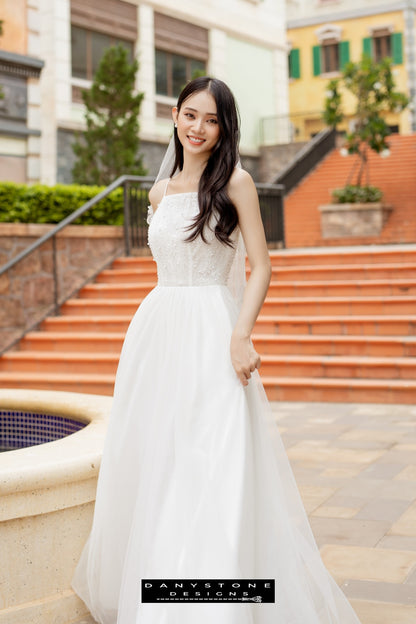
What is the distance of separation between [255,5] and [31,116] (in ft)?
35.9

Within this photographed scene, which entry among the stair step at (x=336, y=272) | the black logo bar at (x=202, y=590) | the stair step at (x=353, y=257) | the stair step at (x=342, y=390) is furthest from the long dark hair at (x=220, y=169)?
the stair step at (x=353, y=257)

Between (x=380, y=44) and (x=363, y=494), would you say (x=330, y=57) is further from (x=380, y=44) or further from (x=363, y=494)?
(x=363, y=494)

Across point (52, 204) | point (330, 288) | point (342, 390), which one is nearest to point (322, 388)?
point (342, 390)

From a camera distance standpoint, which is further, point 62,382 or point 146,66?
point 146,66

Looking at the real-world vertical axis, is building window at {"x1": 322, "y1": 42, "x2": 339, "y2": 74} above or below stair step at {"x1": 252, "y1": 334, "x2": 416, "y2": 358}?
above

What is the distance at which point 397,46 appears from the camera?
32969 millimetres

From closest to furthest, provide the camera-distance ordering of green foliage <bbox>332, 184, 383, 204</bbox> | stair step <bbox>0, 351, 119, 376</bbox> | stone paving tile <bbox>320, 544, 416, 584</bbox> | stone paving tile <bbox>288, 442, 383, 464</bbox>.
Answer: stone paving tile <bbox>320, 544, 416, 584</bbox>
stone paving tile <bbox>288, 442, 383, 464</bbox>
stair step <bbox>0, 351, 119, 376</bbox>
green foliage <bbox>332, 184, 383, 204</bbox>

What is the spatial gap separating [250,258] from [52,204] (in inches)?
372

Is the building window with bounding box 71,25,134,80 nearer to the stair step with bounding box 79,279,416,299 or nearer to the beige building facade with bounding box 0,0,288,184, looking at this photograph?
the beige building facade with bounding box 0,0,288,184

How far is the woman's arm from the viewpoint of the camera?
2.86m

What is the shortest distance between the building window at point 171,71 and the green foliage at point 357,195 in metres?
6.65

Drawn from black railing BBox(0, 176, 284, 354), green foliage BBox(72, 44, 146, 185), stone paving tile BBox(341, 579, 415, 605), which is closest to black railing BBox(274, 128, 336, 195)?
green foliage BBox(72, 44, 146, 185)

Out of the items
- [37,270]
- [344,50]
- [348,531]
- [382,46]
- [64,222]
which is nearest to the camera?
[348,531]

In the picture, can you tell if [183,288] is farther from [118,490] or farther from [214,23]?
[214,23]
